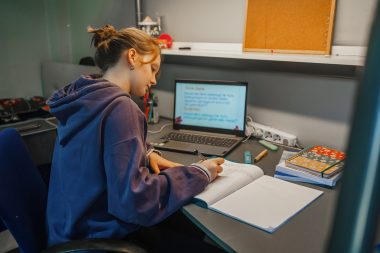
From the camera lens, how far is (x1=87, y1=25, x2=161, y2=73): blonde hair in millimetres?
1083

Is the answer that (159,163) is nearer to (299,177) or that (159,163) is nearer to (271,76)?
(299,177)

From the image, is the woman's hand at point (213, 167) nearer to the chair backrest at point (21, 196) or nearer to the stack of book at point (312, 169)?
the stack of book at point (312, 169)

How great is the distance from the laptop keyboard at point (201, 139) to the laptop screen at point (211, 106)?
9cm

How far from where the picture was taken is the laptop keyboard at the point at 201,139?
1.50 meters

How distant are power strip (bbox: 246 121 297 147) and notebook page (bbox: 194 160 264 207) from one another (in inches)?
14.3

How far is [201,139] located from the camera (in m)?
1.55

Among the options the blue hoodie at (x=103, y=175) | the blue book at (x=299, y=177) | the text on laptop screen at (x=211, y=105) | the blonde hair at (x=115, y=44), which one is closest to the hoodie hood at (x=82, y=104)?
the blue hoodie at (x=103, y=175)

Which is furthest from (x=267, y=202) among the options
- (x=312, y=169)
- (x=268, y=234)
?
(x=312, y=169)

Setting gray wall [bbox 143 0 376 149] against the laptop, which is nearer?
gray wall [bbox 143 0 376 149]

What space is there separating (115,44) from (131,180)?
0.49 meters

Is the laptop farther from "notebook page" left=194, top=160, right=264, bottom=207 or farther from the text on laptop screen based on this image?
"notebook page" left=194, top=160, right=264, bottom=207

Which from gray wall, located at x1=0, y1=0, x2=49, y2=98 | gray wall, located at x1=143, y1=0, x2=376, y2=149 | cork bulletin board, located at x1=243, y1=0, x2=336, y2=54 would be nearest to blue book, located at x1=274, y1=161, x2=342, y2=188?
gray wall, located at x1=143, y1=0, x2=376, y2=149

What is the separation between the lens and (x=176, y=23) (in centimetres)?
194

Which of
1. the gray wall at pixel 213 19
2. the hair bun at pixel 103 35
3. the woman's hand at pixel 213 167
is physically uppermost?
the gray wall at pixel 213 19
